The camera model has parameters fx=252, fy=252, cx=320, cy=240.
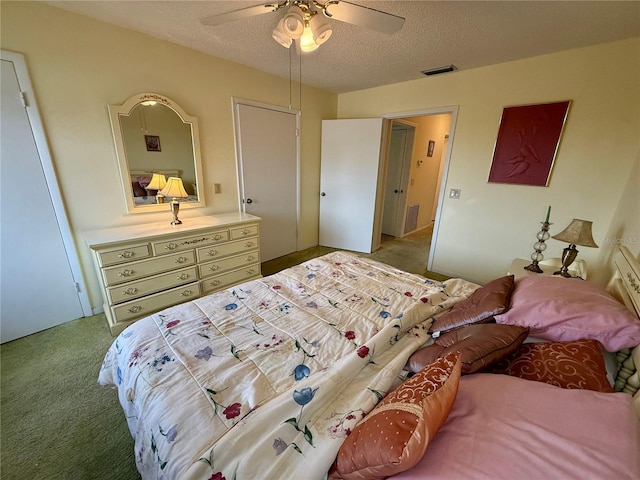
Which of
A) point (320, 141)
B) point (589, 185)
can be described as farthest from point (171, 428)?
point (320, 141)

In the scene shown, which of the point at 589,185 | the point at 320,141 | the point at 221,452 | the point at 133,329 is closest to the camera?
the point at 221,452

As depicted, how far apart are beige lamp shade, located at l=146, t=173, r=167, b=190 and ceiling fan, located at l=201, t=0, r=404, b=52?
4.56ft

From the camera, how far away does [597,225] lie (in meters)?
2.27

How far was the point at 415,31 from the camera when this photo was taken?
194 cm

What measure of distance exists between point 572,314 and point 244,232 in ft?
8.05

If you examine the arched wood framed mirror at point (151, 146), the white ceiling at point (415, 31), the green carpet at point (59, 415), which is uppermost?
the white ceiling at point (415, 31)

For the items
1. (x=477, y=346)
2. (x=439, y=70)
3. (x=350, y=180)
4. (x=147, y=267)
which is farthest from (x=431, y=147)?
(x=147, y=267)

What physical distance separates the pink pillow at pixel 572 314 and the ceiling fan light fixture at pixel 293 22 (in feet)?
5.97

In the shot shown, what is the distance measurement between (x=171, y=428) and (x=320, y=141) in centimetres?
370

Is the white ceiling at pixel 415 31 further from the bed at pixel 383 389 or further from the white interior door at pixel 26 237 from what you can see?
the bed at pixel 383 389

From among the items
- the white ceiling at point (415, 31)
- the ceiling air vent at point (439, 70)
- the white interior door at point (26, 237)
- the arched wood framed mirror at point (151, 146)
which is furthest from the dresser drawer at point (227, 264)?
the ceiling air vent at point (439, 70)

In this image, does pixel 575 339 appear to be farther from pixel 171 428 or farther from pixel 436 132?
pixel 436 132

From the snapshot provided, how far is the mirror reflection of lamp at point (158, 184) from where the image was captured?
2.35 metres

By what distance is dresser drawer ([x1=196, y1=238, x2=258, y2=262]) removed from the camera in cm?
237
